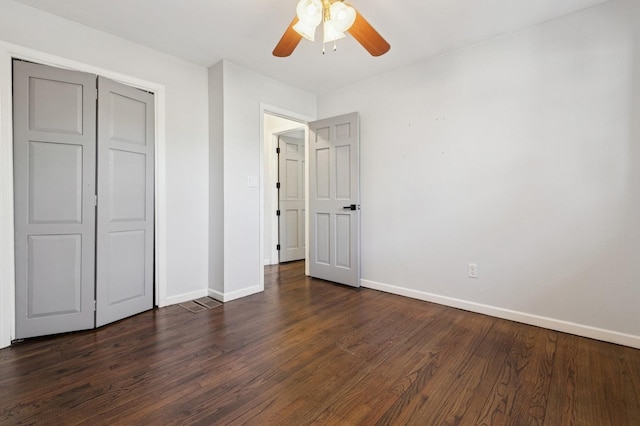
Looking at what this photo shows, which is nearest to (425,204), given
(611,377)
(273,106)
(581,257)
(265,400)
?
(581,257)

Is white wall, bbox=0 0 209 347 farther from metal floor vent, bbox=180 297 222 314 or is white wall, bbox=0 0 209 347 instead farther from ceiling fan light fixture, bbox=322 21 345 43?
ceiling fan light fixture, bbox=322 21 345 43

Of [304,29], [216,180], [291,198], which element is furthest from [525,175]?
[291,198]

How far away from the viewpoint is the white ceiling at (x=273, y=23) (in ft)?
7.30

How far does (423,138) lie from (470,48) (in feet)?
3.02

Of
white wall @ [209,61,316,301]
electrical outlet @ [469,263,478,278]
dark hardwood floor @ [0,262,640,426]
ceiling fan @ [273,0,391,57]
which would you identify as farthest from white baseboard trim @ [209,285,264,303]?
ceiling fan @ [273,0,391,57]

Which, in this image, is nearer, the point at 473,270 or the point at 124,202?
the point at 124,202

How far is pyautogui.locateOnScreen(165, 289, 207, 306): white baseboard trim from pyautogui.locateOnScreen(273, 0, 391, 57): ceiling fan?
2.59 m

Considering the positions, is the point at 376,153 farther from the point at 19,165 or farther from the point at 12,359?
the point at 12,359

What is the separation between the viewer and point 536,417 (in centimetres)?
145

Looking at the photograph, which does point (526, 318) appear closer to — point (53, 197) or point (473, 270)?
point (473, 270)

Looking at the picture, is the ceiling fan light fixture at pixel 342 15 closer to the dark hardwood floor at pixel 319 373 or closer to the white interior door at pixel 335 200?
the white interior door at pixel 335 200

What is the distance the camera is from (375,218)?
3566mm

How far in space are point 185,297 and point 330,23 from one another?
289 centimetres

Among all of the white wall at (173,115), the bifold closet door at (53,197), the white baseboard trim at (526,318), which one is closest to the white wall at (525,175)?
the white baseboard trim at (526,318)
